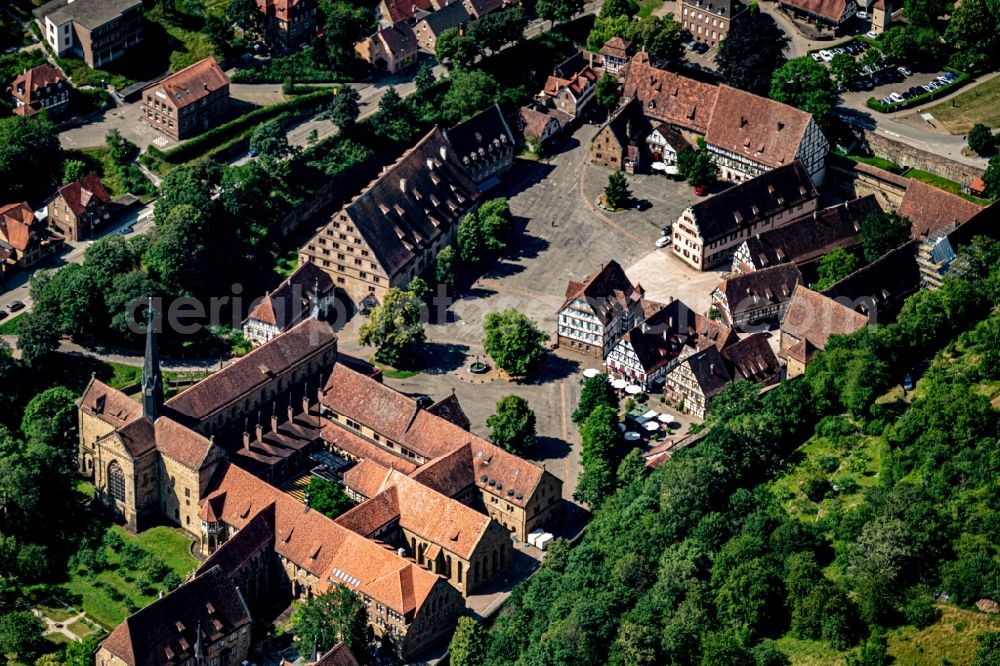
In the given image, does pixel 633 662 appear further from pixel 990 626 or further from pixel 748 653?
pixel 990 626

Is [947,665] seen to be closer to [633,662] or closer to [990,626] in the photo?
[990,626]

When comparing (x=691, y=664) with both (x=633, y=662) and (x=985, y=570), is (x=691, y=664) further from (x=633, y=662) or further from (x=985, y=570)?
(x=985, y=570)

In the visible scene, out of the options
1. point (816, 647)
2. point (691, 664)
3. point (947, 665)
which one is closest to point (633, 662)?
point (691, 664)

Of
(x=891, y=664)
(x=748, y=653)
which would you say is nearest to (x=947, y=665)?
(x=891, y=664)

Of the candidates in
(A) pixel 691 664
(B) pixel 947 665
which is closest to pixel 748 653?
(A) pixel 691 664
